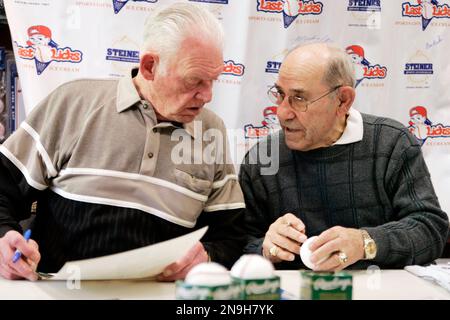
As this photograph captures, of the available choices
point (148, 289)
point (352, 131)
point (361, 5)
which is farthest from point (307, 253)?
point (361, 5)

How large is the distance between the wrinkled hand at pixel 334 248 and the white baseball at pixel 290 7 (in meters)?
1.53

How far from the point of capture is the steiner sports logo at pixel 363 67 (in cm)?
306

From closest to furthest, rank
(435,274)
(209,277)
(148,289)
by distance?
(209,277) < (148,289) < (435,274)

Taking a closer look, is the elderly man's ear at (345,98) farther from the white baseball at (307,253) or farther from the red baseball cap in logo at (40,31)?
the red baseball cap in logo at (40,31)

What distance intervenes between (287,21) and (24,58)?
1228 mm

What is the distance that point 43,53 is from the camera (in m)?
2.80

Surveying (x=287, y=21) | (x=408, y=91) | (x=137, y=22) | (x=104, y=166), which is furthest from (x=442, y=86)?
(x=104, y=166)

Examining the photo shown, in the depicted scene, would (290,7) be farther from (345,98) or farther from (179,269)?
(179,269)

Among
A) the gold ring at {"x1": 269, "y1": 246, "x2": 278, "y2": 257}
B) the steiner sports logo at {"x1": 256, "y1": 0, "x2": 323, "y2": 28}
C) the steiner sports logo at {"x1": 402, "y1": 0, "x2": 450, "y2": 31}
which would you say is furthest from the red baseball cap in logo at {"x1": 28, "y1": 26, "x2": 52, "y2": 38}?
the steiner sports logo at {"x1": 402, "y1": 0, "x2": 450, "y2": 31}

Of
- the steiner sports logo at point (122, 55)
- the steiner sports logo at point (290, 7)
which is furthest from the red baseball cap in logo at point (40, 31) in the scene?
the steiner sports logo at point (290, 7)

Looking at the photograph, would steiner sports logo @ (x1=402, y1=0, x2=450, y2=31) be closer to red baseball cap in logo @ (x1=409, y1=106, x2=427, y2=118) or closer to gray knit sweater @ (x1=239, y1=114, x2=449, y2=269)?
red baseball cap in logo @ (x1=409, y1=106, x2=427, y2=118)

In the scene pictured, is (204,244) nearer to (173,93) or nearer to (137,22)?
(173,93)

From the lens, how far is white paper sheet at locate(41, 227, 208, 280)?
4.09 feet

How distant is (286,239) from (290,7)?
1570 millimetres
